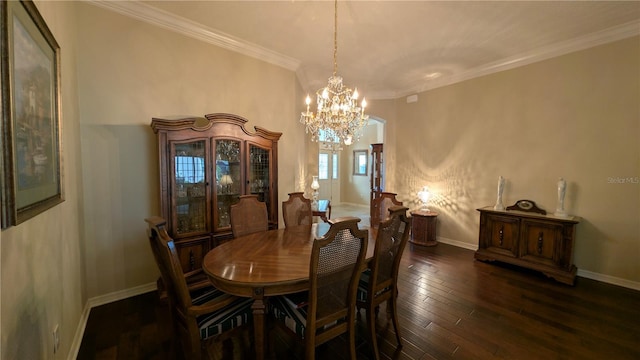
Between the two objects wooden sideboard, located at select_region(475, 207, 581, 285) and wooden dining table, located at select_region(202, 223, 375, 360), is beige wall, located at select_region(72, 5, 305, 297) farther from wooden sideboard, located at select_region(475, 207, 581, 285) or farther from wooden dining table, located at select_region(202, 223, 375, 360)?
wooden sideboard, located at select_region(475, 207, 581, 285)

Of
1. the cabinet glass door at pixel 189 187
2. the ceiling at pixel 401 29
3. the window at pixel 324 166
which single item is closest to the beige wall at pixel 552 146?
the ceiling at pixel 401 29

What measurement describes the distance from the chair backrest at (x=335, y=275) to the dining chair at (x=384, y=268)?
0.76 feet

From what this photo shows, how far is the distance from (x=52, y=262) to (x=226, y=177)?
65.7 inches

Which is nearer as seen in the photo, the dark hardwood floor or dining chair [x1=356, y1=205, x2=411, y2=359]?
dining chair [x1=356, y1=205, x2=411, y2=359]

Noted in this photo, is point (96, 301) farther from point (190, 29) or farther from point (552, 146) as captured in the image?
point (552, 146)

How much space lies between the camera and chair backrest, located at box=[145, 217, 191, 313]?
1396 millimetres

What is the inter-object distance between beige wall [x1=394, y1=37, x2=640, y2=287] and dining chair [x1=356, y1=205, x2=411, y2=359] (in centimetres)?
298

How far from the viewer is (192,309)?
4.79 ft

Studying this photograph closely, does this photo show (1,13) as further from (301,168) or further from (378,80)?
(378,80)

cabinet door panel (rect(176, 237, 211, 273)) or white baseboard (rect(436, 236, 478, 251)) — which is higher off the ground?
cabinet door panel (rect(176, 237, 211, 273))

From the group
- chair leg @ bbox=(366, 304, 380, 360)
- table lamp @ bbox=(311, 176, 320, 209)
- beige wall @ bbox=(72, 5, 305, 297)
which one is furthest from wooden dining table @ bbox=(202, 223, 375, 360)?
table lamp @ bbox=(311, 176, 320, 209)

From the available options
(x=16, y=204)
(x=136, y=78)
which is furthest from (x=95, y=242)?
(x=16, y=204)

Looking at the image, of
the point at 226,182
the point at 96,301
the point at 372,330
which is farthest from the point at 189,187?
the point at 372,330

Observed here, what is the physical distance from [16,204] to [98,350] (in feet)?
5.34
